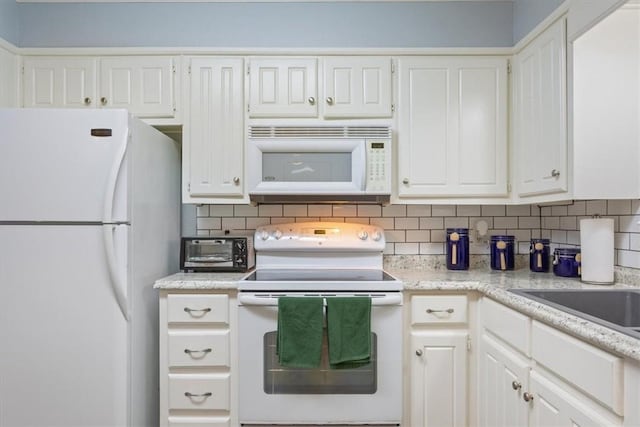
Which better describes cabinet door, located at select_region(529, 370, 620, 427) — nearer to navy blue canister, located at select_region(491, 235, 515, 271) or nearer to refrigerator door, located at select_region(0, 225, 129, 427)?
navy blue canister, located at select_region(491, 235, 515, 271)

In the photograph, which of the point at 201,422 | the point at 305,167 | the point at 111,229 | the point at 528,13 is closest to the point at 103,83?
the point at 111,229

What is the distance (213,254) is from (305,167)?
727 mm

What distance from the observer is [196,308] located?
1.88m

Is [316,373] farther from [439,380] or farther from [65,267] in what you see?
[65,267]

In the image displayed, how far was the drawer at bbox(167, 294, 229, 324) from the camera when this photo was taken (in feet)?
6.16

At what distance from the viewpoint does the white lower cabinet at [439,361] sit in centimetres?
187

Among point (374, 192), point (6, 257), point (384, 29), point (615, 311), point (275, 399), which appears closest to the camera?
point (615, 311)

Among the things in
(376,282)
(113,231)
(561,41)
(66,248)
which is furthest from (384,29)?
(66,248)

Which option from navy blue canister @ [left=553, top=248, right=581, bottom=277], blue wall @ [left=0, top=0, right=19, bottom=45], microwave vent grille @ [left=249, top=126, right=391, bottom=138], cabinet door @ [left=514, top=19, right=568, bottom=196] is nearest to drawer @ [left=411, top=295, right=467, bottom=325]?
navy blue canister @ [left=553, top=248, right=581, bottom=277]

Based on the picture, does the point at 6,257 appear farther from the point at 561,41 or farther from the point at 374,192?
the point at 561,41

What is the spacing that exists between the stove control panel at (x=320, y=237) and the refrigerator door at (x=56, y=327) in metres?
0.84

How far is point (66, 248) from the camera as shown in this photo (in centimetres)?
170

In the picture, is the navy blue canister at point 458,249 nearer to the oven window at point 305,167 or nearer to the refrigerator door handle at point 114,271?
the oven window at point 305,167

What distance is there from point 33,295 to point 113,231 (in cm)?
46
